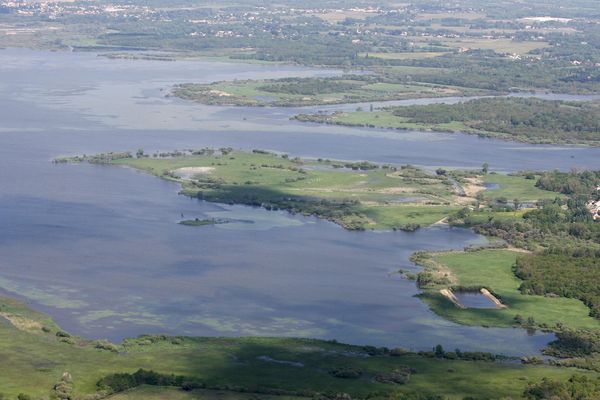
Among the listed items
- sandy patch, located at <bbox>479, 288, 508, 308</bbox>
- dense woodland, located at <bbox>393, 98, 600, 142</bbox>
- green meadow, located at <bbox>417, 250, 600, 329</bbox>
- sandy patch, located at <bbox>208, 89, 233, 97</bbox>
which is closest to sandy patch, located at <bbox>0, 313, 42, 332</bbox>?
green meadow, located at <bbox>417, 250, 600, 329</bbox>

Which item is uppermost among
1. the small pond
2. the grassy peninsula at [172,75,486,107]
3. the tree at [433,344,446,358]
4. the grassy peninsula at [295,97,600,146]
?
the tree at [433,344,446,358]

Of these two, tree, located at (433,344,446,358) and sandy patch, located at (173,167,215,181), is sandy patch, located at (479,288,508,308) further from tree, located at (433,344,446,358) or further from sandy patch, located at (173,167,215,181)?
sandy patch, located at (173,167,215,181)

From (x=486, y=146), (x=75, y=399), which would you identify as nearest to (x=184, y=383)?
(x=75, y=399)

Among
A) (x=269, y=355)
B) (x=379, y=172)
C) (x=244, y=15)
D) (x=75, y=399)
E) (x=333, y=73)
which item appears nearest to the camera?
(x=75, y=399)

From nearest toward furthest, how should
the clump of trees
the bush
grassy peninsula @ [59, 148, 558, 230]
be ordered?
the bush → the clump of trees → grassy peninsula @ [59, 148, 558, 230]

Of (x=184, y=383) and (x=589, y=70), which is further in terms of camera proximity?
(x=589, y=70)

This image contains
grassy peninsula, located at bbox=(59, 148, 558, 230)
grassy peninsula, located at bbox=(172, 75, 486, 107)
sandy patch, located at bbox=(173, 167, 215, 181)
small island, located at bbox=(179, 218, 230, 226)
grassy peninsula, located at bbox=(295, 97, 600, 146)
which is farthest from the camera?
grassy peninsula, located at bbox=(172, 75, 486, 107)

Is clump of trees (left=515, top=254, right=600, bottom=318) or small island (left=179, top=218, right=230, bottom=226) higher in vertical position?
clump of trees (left=515, top=254, right=600, bottom=318)

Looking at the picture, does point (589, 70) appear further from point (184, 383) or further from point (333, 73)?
point (184, 383)
